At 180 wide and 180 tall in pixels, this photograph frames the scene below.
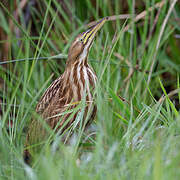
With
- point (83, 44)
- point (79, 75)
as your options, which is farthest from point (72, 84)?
point (83, 44)

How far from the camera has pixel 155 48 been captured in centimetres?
229

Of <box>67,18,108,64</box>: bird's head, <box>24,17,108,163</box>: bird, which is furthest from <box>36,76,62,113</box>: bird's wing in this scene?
<box>67,18,108,64</box>: bird's head

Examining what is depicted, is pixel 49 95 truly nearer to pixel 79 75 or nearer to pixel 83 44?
pixel 79 75

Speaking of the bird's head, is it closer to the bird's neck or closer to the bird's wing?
the bird's neck

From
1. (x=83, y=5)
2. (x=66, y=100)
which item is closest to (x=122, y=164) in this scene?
(x=66, y=100)

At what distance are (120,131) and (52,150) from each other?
1.13 ft

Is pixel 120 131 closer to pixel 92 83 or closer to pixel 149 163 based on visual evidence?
pixel 92 83

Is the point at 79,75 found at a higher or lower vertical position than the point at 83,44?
lower

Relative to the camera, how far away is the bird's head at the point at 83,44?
1.83 metres

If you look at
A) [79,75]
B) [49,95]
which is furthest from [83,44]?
[49,95]

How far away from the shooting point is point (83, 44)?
72.7 inches

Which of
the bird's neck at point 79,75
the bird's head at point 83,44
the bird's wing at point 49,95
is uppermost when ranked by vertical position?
the bird's head at point 83,44

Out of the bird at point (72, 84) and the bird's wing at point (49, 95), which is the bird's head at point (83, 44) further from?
the bird's wing at point (49, 95)

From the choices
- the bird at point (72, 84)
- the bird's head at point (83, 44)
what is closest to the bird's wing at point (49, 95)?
the bird at point (72, 84)
